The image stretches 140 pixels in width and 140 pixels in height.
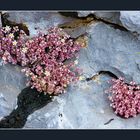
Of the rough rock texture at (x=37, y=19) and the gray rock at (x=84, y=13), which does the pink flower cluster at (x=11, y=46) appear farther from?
the gray rock at (x=84, y=13)

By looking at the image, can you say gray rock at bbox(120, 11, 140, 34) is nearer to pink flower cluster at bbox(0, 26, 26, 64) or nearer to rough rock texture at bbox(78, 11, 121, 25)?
rough rock texture at bbox(78, 11, 121, 25)

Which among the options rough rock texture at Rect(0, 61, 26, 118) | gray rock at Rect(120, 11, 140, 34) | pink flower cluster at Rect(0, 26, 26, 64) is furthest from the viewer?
pink flower cluster at Rect(0, 26, 26, 64)

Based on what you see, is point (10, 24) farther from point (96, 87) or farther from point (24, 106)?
point (96, 87)

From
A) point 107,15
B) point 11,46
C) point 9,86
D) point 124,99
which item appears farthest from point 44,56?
point 124,99

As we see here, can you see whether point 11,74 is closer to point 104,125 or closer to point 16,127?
point 16,127

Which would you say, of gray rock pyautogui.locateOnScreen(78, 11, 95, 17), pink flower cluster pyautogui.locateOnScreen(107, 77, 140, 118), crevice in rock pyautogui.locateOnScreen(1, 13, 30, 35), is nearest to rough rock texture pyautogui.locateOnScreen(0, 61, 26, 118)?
crevice in rock pyautogui.locateOnScreen(1, 13, 30, 35)

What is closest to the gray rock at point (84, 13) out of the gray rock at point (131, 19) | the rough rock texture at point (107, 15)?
the rough rock texture at point (107, 15)
